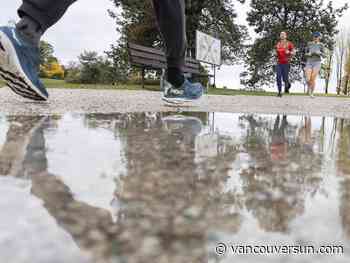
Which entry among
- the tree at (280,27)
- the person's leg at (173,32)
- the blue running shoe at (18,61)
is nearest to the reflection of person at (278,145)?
the person's leg at (173,32)

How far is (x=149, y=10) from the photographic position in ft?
72.3

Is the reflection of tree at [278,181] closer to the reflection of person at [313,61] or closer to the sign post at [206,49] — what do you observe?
the reflection of person at [313,61]

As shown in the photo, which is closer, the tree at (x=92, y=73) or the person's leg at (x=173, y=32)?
the person's leg at (x=173, y=32)

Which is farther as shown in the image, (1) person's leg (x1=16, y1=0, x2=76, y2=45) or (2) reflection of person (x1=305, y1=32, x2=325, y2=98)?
(2) reflection of person (x1=305, y1=32, x2=325, y2=98)

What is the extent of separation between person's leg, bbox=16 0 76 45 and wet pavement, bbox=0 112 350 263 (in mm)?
931

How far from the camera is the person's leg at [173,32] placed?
2.34 meters

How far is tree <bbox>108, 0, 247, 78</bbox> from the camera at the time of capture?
71.8 ft

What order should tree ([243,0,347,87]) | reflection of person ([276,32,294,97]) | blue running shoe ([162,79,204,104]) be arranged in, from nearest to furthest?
blue running shoe ([162,79,204,104])
reflection of person ([276,32,294,97])
tree ([243,0,347,87])

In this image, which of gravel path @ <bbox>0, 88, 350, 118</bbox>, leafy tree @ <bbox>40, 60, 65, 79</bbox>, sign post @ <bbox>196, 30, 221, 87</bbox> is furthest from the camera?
leafy tree @ <bbox>40, 60, 65, 79</bbox>

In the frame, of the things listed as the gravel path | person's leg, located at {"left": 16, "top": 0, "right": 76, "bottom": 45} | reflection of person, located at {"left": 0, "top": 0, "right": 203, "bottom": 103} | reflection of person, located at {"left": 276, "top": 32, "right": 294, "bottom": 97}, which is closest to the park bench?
reflection of person, located at {"left": 276, "top": 32, "right": 294, "bottom": 97}

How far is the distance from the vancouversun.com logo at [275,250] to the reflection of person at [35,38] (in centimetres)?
195

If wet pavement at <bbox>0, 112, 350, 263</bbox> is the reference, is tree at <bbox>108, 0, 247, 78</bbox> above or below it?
above

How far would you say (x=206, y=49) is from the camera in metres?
15.1

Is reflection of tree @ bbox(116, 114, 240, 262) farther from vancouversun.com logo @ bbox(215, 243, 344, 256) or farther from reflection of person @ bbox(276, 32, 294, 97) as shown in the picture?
reflection of person @ bbox(276, 32, 294, 97)
